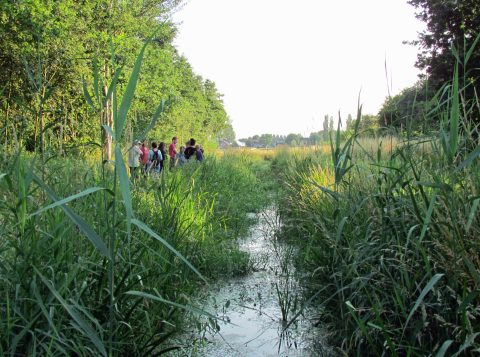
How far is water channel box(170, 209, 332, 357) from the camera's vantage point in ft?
9.55

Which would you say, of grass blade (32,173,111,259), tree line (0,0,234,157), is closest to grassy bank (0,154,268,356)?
grass blade (32,173,111,259)

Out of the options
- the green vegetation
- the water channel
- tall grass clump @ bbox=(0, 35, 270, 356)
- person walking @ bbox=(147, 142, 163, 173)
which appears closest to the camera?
tall grass clump @ bbox=(0, 35, 270, 356)

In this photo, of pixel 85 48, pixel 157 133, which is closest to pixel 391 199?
pixel 85 48

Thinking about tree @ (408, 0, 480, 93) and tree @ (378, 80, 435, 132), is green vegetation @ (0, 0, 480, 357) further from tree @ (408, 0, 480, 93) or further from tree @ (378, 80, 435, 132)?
tree @ (408, 0, 480, 93)

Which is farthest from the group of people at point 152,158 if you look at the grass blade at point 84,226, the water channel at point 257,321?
the water channel at point 257,321

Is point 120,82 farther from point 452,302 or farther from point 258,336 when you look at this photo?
point 452,302

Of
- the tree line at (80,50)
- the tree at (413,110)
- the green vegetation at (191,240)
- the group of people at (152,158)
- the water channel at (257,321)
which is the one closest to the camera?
the green vegetation at (191,240)

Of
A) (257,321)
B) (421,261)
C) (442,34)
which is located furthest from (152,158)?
(442,34)

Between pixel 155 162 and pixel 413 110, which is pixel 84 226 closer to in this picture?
pixel 413 110

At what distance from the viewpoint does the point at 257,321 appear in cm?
343

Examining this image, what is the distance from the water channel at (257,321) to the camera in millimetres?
2910

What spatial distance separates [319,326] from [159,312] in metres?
1.24

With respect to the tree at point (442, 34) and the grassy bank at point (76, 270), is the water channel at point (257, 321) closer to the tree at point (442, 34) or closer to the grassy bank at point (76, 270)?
the grassy bank at point (76, 270)

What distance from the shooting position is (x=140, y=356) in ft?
7.64
